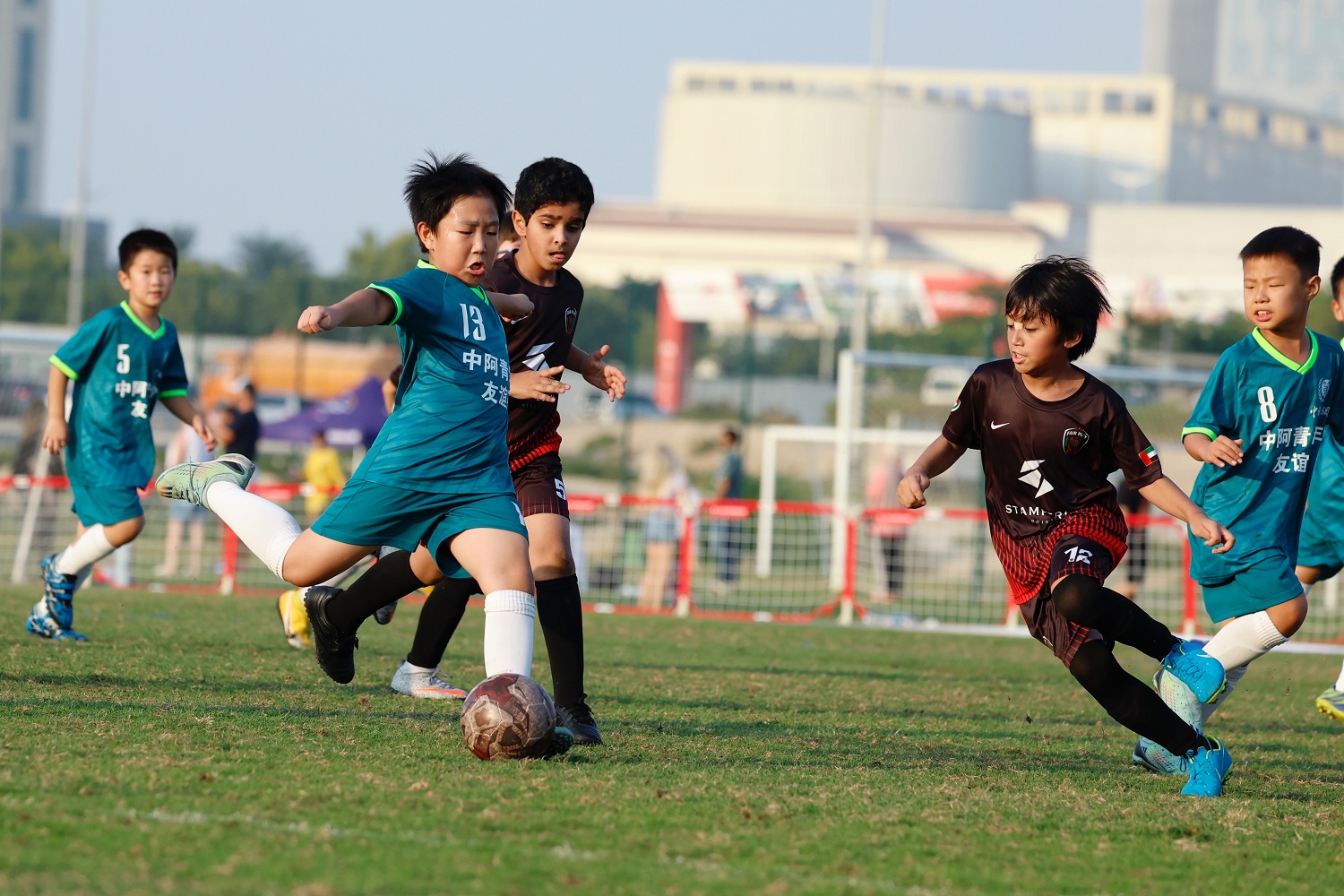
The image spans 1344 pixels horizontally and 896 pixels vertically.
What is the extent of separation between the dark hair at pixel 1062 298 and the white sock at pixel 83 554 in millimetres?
5068

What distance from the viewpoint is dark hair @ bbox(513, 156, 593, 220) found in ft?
18.8

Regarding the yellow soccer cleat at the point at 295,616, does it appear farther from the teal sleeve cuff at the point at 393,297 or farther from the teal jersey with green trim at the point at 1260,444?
the teal jersey with green trim at the point at 1260,444

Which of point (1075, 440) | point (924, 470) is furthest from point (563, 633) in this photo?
point (1075, 440)

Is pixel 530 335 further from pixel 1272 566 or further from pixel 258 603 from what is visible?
pixel 258 603

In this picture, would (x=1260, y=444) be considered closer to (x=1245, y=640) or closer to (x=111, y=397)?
(x=1245, y=640)

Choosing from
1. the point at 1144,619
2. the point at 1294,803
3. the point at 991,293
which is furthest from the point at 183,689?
the point at 991,293

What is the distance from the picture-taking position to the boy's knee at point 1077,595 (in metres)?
5.15

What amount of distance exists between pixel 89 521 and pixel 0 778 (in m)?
4.30

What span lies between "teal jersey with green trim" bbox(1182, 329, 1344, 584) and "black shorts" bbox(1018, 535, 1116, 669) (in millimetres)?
856

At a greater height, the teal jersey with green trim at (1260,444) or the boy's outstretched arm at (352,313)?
the boy's outstretched arm at (352,313)

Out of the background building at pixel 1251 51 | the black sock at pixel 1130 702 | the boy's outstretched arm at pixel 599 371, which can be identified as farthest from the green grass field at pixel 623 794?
the background building at pixel 1251 51

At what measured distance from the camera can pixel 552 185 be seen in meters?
5.72

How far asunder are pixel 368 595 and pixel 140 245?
3507 millimetres

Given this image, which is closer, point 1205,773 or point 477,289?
point 1205,773
